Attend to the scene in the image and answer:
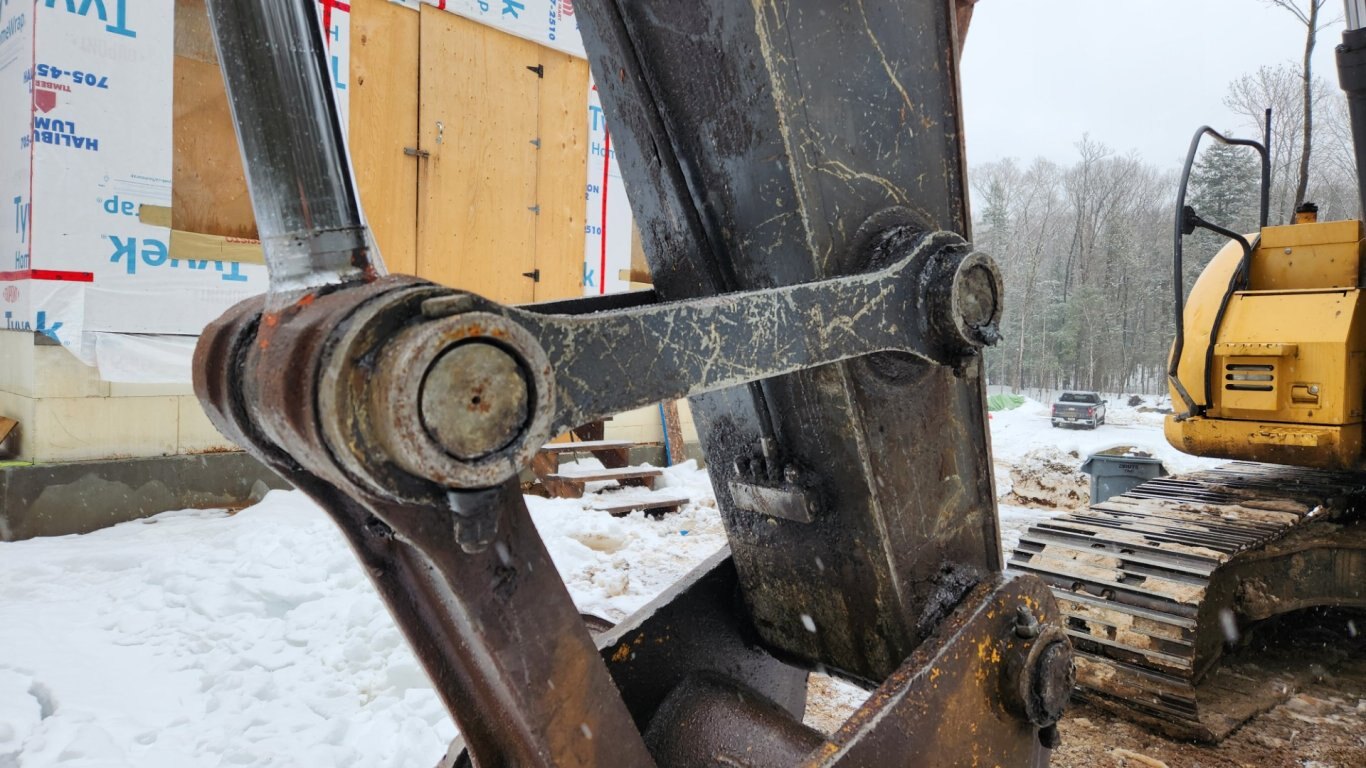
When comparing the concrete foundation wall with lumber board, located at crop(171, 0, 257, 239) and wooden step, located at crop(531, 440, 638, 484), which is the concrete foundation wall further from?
wooden step, located at crop(531, 440, 638, 484)

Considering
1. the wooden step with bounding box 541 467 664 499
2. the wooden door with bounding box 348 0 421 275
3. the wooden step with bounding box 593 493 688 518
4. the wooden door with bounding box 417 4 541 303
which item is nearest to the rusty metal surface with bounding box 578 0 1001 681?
the wooden step with bounding box 593 493 688 518

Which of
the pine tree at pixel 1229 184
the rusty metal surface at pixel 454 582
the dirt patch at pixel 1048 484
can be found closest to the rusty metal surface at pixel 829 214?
the rusty metal surface at pixel 454 582

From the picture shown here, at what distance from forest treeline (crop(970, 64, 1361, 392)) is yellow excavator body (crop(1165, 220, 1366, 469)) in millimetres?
24916

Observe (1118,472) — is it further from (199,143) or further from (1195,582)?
(199,143)

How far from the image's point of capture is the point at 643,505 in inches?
272

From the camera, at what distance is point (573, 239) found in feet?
27.6

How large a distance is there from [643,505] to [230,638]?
11.0 feet

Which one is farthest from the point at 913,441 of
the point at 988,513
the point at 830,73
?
the point at 830,73

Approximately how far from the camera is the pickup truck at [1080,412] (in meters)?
18.0

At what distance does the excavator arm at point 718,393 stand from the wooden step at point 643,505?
4.96 meters

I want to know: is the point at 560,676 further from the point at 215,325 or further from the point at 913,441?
the point at 913,441

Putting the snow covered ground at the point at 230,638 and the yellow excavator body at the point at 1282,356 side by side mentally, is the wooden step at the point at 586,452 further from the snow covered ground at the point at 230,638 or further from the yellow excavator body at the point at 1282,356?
the yellow excavator body at the point at 1282,356

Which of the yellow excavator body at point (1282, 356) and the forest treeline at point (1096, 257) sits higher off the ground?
the forest treeline at point (1096, 257)

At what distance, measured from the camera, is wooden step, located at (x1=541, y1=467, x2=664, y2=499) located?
7203 millimetres
